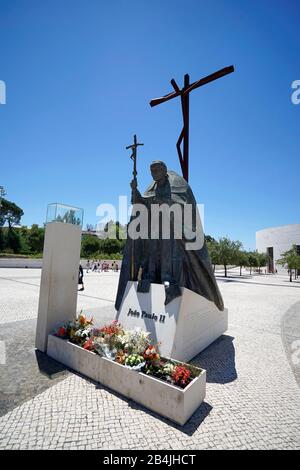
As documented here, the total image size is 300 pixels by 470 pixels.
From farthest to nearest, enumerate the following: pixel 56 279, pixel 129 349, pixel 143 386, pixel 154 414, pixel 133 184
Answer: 1. pixel 133 184
2. pixel 56 279
3. pixel 129 349
4. pixel 143 386
5. pixel 154 414

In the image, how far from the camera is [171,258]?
562 centimetres

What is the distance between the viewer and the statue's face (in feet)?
19.7

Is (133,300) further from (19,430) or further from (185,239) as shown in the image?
(19,430)

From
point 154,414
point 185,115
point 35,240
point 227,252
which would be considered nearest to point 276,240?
point 227,252

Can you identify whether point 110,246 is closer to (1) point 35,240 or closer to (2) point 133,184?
(1) point 35,240

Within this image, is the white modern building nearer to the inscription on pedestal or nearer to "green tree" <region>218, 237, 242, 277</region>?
"green tree" <region>218, 237, 242, 277</region>

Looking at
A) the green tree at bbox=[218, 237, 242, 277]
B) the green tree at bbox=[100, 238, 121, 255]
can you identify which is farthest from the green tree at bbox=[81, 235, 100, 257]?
the green tree at bbox=[218, 237, 242, 277]

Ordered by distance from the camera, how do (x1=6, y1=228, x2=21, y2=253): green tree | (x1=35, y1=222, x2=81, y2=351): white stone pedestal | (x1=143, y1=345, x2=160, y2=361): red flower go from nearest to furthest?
(x1=143, y1=345, x2=160, y2=361): red flower < (x1=35, y1=222, x2=81, y2=351): white stone pedestal < (x1=6, y1=228, x2=21, y2=253): green tree

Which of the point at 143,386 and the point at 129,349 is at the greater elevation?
the point at 129,349

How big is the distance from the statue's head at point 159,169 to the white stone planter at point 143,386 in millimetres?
4188

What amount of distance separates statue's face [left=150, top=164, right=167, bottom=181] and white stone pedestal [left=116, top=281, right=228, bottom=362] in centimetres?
269

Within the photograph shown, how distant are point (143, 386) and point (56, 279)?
308 cm
